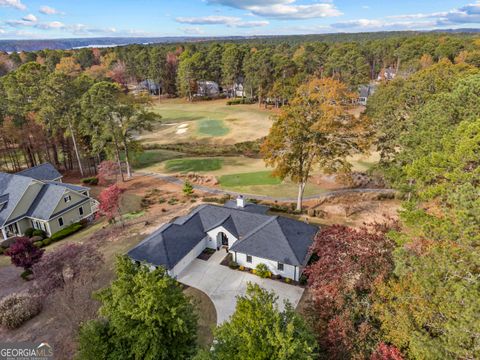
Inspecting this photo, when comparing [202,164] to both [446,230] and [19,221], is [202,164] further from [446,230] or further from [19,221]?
[446,230]

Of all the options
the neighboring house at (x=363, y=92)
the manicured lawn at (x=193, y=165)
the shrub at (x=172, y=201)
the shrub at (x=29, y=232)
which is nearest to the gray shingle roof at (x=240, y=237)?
the shrub at (x=172, y=201)

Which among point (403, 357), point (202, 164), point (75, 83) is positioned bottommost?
point (202, 164)

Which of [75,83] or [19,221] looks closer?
[19,221]

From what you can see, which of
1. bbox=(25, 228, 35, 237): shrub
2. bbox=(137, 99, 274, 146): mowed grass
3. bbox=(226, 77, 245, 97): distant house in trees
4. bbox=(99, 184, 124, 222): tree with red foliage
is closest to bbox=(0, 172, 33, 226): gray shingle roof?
bbox=(25, 228, 35, 237): shrub

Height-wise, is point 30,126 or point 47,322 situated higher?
point 30,126

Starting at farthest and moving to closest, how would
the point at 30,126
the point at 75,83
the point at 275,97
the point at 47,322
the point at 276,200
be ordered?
1. the point at 275,97
2. the point at 75,83
3. the point at 30,126
4. the point at 276,200
5. the point at 47,322

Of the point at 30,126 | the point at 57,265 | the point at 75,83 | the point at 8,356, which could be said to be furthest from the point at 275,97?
the point at 8,356

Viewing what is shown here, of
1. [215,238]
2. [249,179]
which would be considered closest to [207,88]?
[249,179]

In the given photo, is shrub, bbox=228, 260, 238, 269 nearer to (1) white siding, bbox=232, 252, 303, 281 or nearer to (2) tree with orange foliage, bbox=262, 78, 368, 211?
(1) white siding, bbox=232, 252, 303, 281
